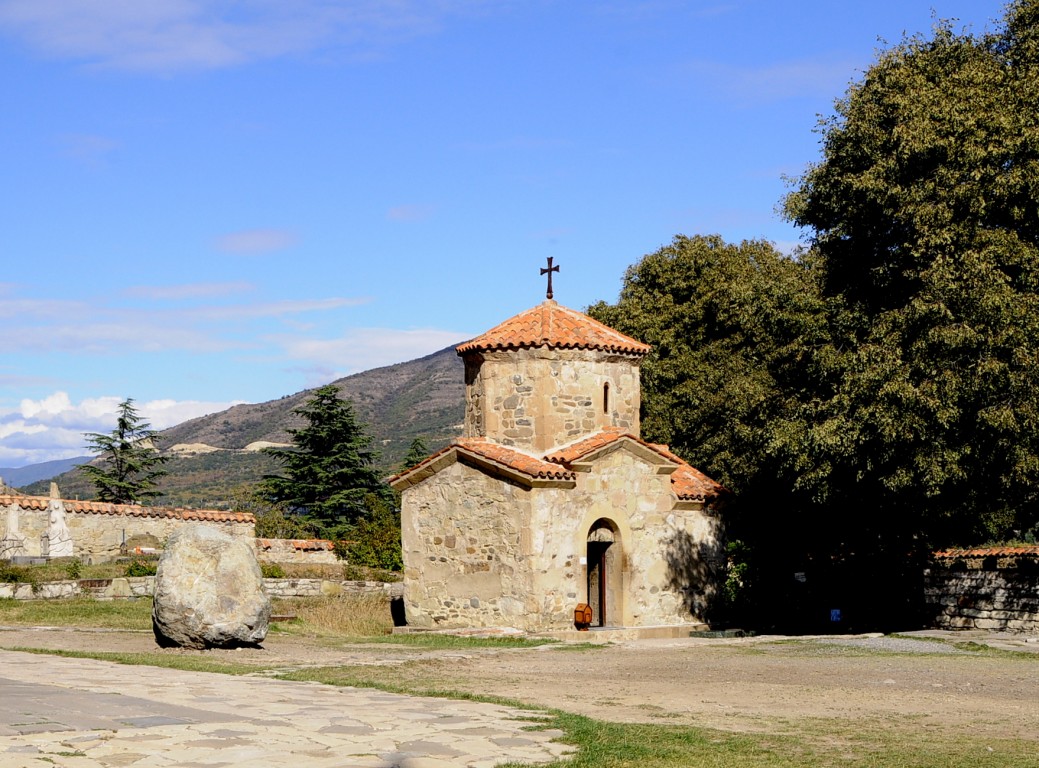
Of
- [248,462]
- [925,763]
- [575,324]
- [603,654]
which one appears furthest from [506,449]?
[248,462]

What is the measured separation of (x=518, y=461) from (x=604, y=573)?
148 inches

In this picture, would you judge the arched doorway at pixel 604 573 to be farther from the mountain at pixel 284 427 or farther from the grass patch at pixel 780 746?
the mountain at pixel 284 427

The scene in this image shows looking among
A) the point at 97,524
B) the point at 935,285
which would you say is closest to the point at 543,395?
the point at 935,285

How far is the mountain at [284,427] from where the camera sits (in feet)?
366

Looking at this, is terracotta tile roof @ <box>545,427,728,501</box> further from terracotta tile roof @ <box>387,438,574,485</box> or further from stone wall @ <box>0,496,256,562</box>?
stone wall @ <box>0,496,256,562</box>

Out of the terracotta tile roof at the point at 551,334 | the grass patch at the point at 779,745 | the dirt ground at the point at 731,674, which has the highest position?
the terracotta tile roof at the point at 551,334

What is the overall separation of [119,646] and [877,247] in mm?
18147

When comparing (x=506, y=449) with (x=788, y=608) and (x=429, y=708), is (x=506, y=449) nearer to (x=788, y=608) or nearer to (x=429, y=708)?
(x=788, y=608)

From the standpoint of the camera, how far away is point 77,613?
25.1 metres

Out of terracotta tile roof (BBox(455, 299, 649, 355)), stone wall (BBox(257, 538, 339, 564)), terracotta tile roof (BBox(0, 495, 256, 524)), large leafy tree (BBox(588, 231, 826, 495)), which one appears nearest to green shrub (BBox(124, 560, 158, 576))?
terracotta tile roof (BBox(0, 495, 256, 524))

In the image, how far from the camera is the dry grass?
2605 cm

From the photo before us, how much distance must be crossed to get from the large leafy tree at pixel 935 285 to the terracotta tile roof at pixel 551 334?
5296 mm

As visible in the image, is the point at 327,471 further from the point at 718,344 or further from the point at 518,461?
the point at 518,461

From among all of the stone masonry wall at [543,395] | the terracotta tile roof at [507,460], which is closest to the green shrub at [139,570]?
the terracotta tile roof at [507,460]
